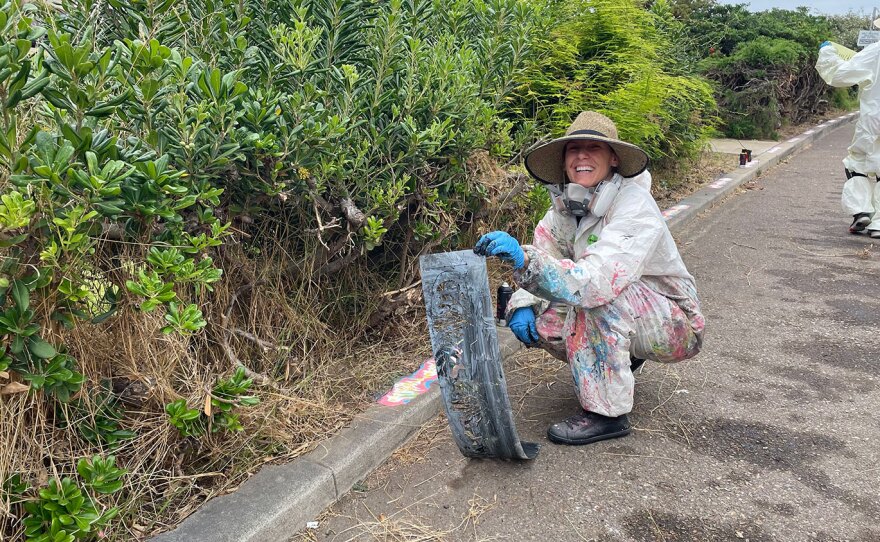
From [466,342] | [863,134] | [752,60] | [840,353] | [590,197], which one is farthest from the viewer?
[752,60]

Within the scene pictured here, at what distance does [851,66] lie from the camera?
655 centimetres

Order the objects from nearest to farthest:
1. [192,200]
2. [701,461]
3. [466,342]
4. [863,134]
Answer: [192,200], [466,342], [701,461], [863,134]

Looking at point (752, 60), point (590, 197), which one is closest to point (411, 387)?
point (590, 197)

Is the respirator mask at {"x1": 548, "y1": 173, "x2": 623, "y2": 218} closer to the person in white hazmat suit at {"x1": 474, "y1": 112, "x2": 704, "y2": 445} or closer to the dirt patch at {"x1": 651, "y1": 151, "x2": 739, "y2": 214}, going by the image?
the person in white hazmat suit at {"x1": 474, "y1": 112, "x2": 704, "y2": 445}

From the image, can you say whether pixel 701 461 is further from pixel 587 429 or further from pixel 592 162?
pixel 592 162

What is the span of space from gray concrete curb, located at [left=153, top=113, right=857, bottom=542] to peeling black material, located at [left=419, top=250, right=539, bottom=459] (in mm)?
391

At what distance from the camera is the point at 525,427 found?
333cm

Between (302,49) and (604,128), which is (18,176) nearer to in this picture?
(302,49)

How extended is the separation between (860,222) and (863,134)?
2.77 ft

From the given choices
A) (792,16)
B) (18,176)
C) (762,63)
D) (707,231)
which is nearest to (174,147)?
(18,176)

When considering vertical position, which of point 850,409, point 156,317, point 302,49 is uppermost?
point 302,49

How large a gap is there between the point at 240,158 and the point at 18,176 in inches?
29.7

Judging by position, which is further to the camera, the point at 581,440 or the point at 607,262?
the point at 581,440

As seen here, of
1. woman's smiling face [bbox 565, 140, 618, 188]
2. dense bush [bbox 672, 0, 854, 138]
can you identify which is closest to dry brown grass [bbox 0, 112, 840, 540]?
woman's smiling face [bbox 565, 140, 618, 188]
